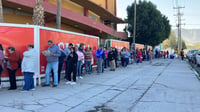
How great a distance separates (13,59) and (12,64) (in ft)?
0.67

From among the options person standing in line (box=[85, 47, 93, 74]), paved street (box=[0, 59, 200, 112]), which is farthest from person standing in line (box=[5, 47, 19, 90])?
person standing in line (box=[85, 47, 93, 74])

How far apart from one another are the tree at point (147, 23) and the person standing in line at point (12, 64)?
113ft

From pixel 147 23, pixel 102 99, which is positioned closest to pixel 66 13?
pixel 102 99

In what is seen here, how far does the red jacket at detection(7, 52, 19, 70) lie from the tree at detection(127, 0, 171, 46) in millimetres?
34488

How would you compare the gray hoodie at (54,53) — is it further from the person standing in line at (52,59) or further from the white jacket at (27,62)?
the white jacket at (27,62)

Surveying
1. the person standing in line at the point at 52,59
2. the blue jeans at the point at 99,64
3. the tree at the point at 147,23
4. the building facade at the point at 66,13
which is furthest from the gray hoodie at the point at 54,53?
the tree at the point at 147,23

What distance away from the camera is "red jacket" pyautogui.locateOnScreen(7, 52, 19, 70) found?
7371mm

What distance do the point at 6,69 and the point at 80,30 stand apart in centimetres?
2288

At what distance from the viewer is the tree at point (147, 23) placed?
40.1 m

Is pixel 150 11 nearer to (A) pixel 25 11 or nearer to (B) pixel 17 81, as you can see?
(A) pixel 25 11

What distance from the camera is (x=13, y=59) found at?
7.40 metres

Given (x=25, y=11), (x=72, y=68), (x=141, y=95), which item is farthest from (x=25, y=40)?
(x=25, y=11)

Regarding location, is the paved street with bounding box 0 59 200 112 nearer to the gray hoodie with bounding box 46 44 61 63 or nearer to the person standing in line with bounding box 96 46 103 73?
the gray hoodie with bounding box 46 44 61 63

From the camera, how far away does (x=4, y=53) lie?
7730 millimetres
